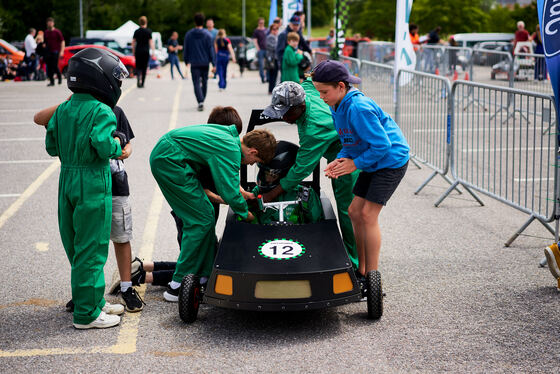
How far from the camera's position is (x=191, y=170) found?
188 inches

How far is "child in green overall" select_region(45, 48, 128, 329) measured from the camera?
427cm

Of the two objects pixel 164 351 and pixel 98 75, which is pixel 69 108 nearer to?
pixel 98 75

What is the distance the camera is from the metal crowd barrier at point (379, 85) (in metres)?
12.5

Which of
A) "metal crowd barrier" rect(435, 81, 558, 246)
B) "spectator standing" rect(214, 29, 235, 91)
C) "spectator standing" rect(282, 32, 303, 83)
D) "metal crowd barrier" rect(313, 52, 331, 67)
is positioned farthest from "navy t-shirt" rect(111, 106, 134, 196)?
"spectator standing" rect(214, 29, 235, 91)

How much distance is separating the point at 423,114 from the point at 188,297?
5.93m

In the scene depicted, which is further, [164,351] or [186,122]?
[186,122]

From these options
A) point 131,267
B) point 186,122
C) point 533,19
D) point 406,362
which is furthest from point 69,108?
point 533,19

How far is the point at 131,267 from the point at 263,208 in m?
1.03

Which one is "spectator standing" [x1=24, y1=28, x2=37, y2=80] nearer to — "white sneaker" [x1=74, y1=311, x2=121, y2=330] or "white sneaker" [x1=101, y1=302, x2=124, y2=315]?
"white sneaker" [x1=101, y1=302, x2=124, y2=315]

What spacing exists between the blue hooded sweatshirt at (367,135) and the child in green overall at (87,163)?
4.72ft

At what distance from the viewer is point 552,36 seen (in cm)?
537

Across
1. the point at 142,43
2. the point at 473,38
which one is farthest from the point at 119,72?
the point at 473,38

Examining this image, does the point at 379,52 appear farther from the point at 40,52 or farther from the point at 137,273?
the point at 137,273

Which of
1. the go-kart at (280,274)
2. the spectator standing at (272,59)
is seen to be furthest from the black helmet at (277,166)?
the spectator standing at (272,59)
